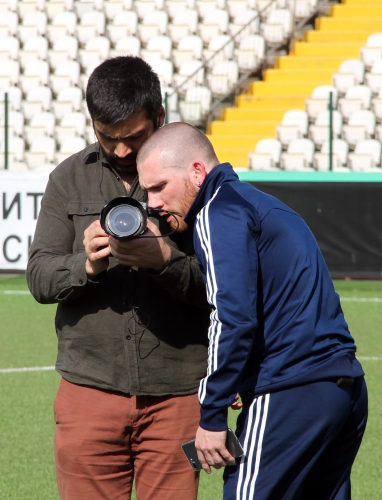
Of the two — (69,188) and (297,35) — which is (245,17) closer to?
(297,35)

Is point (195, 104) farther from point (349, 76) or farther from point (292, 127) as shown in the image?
point (349, 76)

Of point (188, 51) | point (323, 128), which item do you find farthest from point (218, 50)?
point (323, 128)

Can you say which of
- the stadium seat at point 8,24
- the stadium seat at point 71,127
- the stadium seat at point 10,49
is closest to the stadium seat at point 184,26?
the stadium seat at point 71,127

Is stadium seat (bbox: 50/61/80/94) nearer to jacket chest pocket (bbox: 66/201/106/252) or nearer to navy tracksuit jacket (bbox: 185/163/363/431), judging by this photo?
jacket chest pocket (bbox: 66/201/106/252)

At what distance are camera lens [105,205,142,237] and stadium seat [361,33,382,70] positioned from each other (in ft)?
52.5

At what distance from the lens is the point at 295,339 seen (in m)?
2.53

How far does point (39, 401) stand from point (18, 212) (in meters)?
5.95

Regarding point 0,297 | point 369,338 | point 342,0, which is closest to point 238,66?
point 342,0

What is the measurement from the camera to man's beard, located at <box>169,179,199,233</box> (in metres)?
2.68

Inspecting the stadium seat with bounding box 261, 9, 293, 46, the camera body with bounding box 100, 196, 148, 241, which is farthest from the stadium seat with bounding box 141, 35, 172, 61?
the camera body with bounding box 100, 196, 148, 241

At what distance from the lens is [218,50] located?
18109 mm

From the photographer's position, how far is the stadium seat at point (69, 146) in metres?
16.8

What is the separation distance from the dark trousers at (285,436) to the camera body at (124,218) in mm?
634

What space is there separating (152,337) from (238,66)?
1646 centimetres
